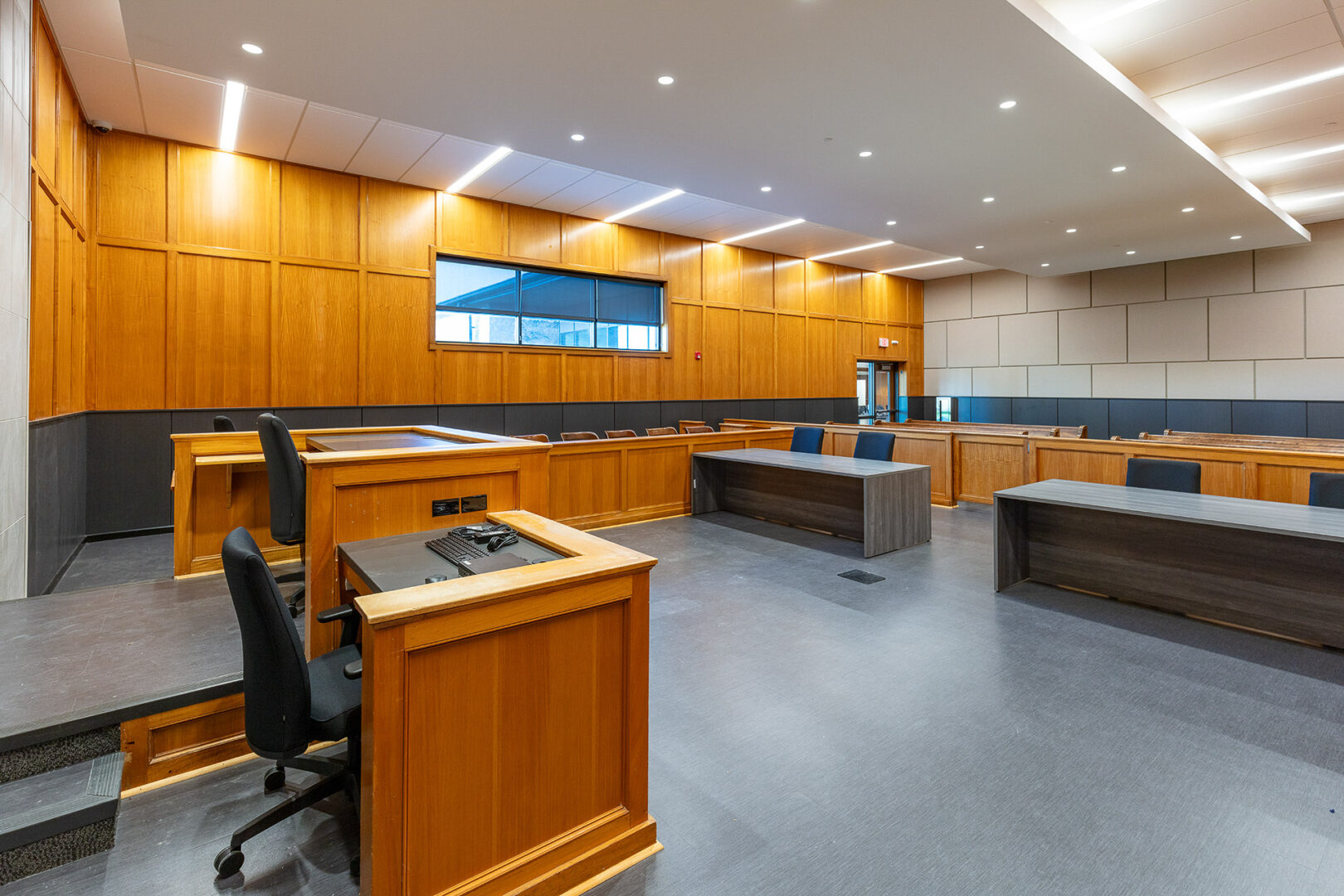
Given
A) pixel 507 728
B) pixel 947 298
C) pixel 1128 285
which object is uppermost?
pixel 947 298

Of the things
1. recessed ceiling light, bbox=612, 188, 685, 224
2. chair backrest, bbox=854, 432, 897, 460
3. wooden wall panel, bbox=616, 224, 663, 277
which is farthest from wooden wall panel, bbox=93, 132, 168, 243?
chair backrest, bbox=854, 432, 897, 460

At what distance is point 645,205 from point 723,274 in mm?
2494

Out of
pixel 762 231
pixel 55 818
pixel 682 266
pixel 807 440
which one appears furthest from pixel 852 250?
pixel 55 818

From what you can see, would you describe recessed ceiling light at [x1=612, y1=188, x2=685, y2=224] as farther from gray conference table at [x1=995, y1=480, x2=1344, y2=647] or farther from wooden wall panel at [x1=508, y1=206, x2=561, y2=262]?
gray conference table at [x1=995, y1=480, x2=1344, y2=647]

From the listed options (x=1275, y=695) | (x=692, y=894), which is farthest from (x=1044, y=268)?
(x=692, y=894)

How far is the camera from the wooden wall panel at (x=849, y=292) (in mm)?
11812

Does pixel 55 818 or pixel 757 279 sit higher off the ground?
pixel 757 279

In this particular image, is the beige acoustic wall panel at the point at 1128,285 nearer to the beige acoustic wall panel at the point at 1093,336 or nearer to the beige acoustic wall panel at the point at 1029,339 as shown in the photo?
the beige acoustic wall panel at the point at 1093,336

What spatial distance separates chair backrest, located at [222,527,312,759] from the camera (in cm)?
163

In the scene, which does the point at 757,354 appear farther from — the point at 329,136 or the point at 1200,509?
the point at 1200,509

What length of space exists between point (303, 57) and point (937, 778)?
5.10 m

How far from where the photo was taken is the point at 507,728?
5.21 feet

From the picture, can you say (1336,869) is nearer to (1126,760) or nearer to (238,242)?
(1126,760)

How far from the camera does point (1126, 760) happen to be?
2270 millimetres
